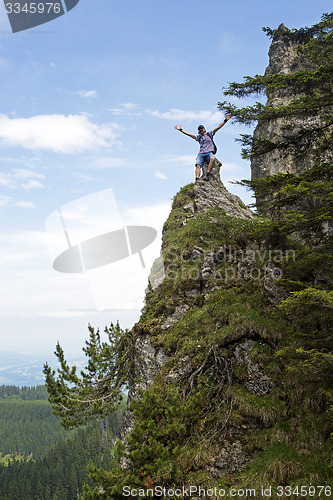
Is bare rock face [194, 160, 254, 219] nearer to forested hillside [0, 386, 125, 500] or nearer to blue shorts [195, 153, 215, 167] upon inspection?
blue shorts [195, 153, 215, 167]

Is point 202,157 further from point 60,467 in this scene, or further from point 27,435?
point 27,435

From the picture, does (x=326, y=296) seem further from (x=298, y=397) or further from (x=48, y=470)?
(x=48, y=470)

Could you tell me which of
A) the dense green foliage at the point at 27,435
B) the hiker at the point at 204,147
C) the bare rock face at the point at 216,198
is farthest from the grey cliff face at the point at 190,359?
the dense green foliage at the point at 27,435

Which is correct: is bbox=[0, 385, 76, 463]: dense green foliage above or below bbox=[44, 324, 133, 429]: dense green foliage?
below

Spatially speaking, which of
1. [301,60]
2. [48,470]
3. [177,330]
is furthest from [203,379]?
[48,470]

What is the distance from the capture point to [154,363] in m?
12.2

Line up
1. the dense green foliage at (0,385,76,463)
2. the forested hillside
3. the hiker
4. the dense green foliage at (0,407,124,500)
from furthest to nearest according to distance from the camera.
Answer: the dense green foliage at (0,385,76,463) < the forested hillside < the dense green foliage at (0,407,124,500) < the hiker

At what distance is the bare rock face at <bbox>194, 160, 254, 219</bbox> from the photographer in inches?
755

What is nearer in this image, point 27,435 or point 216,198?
point 216,198

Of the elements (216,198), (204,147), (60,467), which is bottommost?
(60,467)

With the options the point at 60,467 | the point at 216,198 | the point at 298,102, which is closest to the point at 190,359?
the point at 298,102

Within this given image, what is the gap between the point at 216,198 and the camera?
1969cm

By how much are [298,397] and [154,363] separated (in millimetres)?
5368

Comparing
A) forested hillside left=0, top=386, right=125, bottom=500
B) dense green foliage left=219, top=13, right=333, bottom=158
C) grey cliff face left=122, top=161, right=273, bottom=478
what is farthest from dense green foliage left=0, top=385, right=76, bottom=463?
dense green foliage left=219, top=13, right=333, bottom=158
